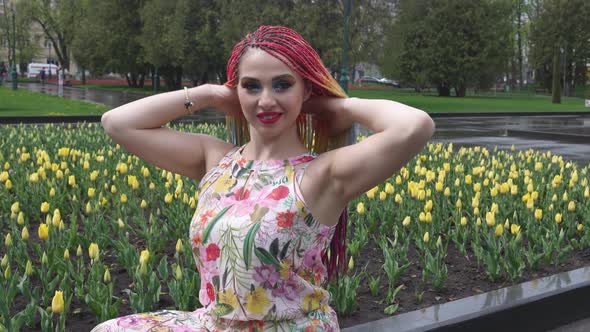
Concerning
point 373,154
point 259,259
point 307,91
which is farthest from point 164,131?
point 373,154

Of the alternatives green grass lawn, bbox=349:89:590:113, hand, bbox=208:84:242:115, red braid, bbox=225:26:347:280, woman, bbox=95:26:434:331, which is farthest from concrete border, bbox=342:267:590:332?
green grass lawn, bbox=349:89:590:113

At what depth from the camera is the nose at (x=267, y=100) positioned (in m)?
2.30

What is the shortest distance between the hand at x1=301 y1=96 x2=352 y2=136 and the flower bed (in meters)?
1.22

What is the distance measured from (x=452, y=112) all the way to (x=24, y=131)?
22.2m

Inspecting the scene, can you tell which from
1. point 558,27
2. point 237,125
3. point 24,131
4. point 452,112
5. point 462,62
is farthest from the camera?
point 558,27

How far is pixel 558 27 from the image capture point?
203ft

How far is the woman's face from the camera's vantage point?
7.55ft

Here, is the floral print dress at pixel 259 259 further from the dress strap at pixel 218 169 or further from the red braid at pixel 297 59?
the red braid at pixel 297 59

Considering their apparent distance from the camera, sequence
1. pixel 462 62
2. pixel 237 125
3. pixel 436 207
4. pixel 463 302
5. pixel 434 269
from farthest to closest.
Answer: pixel 462 62 < pixel 436 207 < pixel 434 269 < pixel 463 302 < pixel 237 125

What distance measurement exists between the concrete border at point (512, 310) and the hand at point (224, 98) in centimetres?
133

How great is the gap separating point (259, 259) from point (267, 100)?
0.56 m

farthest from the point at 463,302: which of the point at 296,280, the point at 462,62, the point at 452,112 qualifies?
the point at 462,62

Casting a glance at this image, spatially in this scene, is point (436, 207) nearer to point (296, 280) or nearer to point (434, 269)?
point (434, 269)

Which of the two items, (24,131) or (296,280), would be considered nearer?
(296,280)
